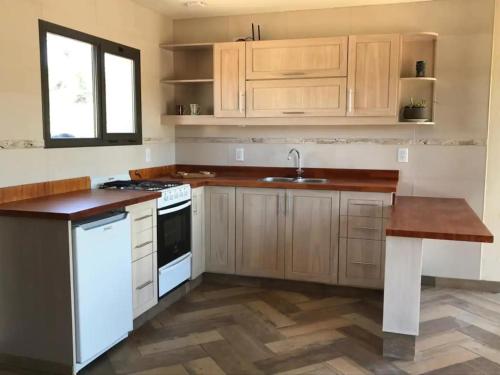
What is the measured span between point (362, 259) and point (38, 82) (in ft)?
8.71

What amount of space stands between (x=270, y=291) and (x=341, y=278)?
0.61 meters

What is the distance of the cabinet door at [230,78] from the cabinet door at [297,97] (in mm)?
90

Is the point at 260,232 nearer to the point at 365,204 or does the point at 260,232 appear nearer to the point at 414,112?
the point at 365,204

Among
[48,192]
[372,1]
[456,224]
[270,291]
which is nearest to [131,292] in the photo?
[48,192]

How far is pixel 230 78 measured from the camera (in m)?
4.18

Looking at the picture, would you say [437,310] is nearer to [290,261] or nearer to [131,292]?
[290,261]

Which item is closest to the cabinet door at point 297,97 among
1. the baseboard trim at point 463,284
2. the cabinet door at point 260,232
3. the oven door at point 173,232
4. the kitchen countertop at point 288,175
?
the kitchen countertop at point 288,175

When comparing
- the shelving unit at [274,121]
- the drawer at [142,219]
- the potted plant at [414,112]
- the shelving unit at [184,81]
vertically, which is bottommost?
the drawer at [142,219]

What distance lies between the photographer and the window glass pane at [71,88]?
3.15m

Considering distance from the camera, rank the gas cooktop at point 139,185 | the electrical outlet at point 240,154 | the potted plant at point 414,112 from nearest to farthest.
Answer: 1. the gas cooktop at point 139,185
2. the potted plant at point 414,112
3. the electrical outlet at point 240,154

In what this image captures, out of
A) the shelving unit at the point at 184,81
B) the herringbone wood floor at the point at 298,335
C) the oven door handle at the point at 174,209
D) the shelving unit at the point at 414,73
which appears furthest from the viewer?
the shelving unit at the point at 184,81

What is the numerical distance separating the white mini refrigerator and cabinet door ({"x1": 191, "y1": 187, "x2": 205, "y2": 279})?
100 cm

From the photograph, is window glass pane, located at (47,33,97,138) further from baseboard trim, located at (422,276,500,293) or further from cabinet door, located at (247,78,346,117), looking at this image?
baseboard trim, located at (422,276,500,293)

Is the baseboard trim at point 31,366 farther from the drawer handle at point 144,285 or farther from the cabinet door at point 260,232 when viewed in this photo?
the cabinet door at point 260,232
